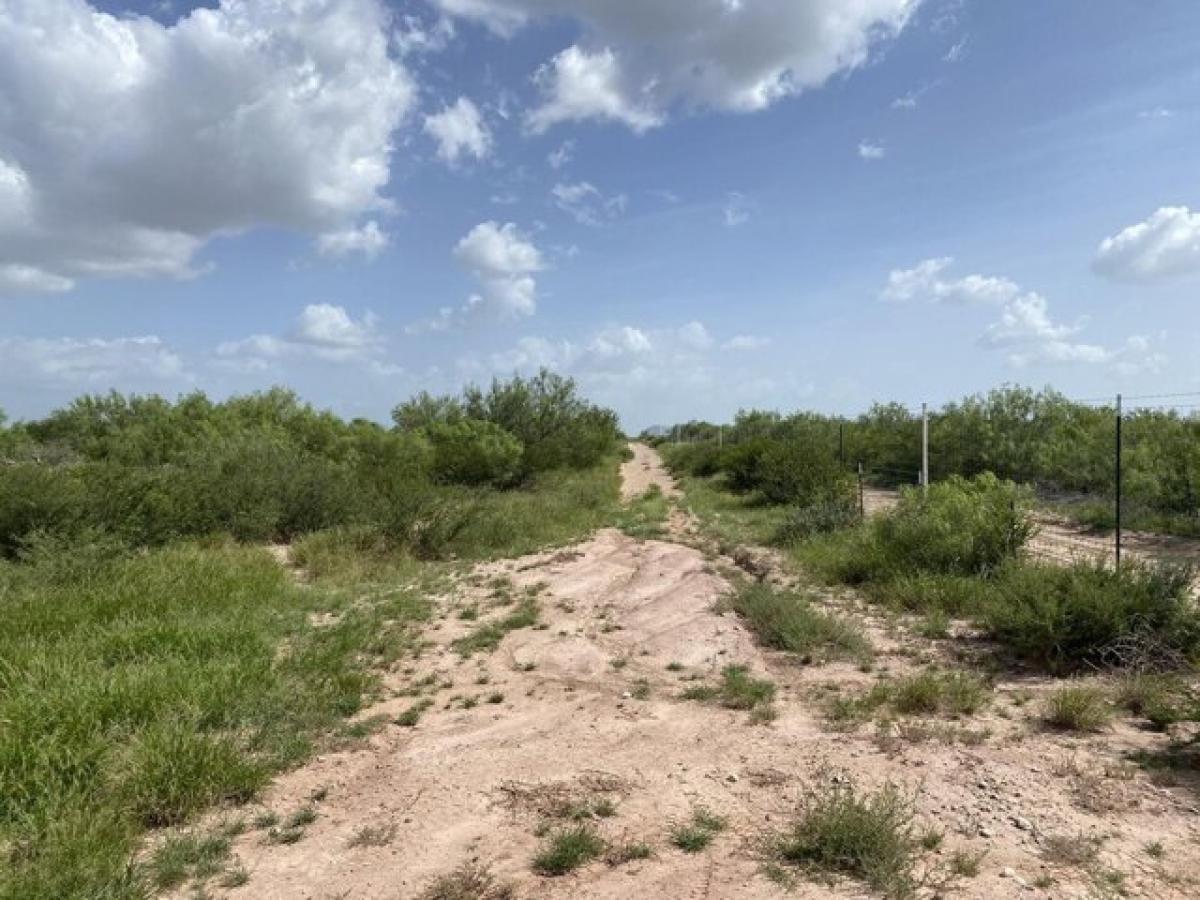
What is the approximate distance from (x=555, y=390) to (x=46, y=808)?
104ft

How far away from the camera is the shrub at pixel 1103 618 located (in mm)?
6262

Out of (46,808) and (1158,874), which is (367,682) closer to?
(46,808)

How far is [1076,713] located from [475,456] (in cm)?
2206

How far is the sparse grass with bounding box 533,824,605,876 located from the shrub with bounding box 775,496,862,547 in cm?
958

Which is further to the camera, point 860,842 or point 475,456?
point 475,456

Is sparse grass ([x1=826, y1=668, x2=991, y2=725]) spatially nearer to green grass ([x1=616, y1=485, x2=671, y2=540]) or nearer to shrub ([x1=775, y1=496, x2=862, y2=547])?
shrub ([x1=775, y1=496, x2=862, y2=547])

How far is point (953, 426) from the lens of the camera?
2261 centimetres

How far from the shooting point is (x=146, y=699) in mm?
5230

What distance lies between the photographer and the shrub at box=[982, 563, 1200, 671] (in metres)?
6.26

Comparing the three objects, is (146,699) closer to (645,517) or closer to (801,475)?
(645,517)

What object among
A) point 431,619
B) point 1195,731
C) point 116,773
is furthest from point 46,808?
point 1195,731

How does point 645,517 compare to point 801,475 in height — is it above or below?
below

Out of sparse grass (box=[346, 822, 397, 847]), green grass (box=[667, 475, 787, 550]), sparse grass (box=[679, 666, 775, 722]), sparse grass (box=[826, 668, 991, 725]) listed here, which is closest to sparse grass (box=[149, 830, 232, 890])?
sparse grass (box=[346, 822, 397, 847])

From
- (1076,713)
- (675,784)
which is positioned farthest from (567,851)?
(1076,713)
